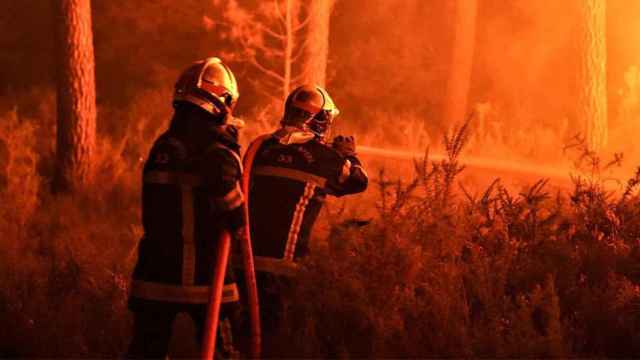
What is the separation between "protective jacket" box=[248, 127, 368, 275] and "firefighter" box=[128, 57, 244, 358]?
70 centimetres

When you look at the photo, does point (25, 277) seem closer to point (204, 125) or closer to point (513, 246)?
point (204, 125)

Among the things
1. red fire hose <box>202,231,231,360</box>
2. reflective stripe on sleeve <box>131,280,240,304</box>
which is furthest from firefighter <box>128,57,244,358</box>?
red fire hose <box>202,231,231,360</box>

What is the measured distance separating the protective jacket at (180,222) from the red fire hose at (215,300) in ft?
0.34

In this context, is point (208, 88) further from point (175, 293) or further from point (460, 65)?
point (460, 65)

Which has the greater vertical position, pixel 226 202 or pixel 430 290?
pixel 226 202

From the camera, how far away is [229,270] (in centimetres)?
493

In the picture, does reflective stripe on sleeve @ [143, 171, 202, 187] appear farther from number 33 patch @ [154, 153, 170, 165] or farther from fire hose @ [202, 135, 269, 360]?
fire hose @ [202, 135, 269, 360]

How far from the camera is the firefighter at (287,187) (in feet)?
18.1

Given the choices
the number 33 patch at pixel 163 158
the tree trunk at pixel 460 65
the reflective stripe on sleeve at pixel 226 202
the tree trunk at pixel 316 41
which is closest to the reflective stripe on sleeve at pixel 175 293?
the reflective stripe on sleeve at pixel 226 202

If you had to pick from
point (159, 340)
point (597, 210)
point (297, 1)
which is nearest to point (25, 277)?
point (159, 340)

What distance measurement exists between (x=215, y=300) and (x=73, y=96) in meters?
7.76

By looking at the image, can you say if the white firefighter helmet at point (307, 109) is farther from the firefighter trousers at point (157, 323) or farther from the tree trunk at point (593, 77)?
the tree trunk at point (593, 77)

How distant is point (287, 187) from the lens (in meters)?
5.53

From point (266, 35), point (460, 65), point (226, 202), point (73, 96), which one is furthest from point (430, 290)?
point (460, 65)
